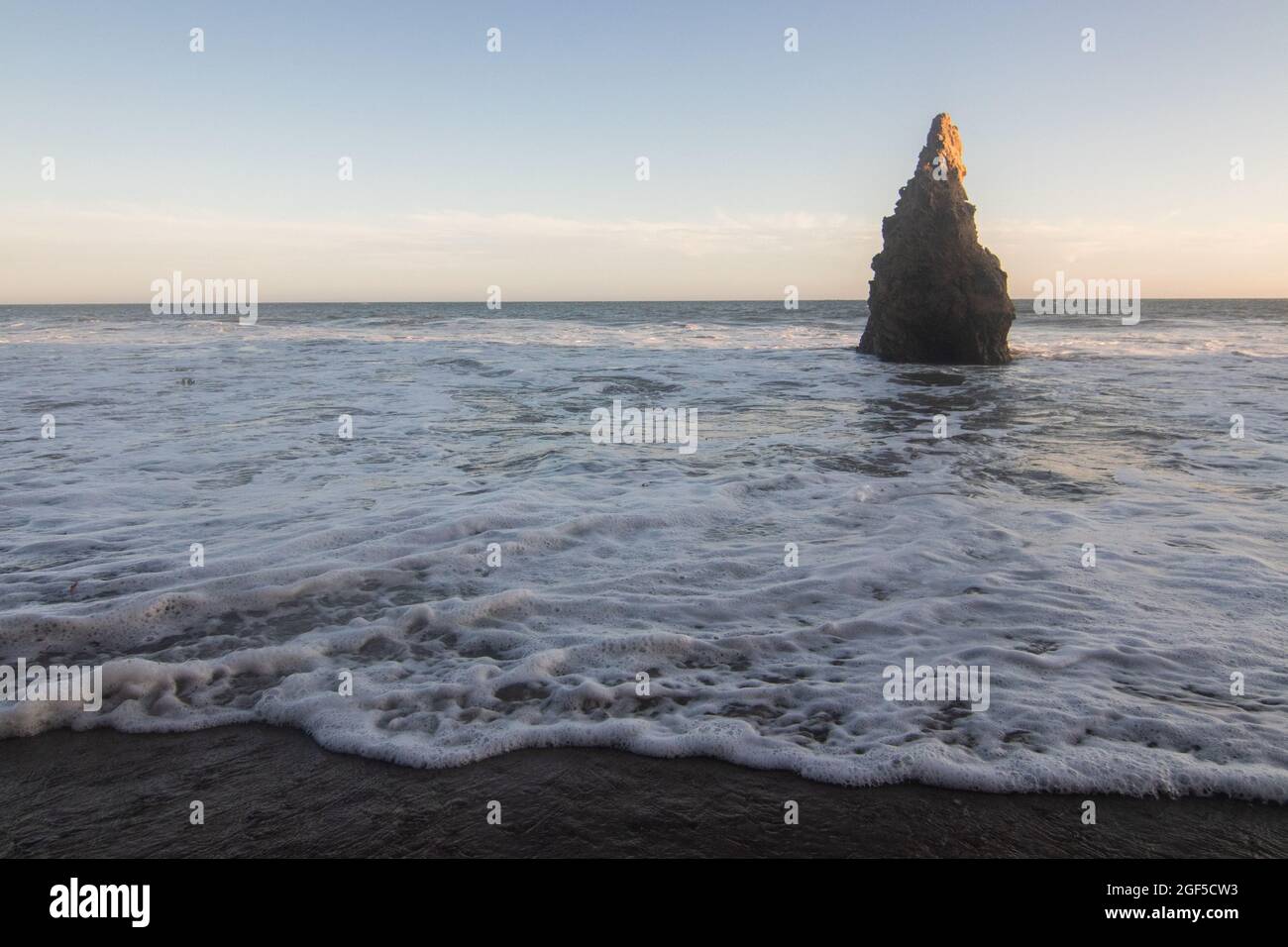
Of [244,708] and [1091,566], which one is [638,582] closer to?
[244,708]

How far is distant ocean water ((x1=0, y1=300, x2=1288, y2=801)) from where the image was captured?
337cm

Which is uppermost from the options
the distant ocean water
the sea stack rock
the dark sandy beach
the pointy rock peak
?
the pointy rock peak

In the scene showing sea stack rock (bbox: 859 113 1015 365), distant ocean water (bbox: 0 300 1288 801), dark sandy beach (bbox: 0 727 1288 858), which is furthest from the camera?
sea stack rock (bbox: 859 113 1015 365)

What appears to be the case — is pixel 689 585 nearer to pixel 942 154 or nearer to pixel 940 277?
pixel 940 277

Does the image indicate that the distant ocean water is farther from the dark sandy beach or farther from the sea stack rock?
the sea stack rock

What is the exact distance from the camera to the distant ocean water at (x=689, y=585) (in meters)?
3.37

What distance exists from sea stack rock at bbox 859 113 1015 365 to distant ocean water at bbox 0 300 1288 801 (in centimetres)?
728

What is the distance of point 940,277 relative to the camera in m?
18.8

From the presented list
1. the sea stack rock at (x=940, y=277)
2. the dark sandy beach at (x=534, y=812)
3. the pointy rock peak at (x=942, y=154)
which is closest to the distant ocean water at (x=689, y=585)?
the dark sandy beach at (x=534, y=812)

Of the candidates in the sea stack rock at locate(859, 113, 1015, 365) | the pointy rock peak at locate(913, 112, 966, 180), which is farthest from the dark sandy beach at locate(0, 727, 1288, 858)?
the pointy rock peak at locate(913, 112, 966, 180)

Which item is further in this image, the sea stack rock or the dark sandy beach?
the sea stack rock
